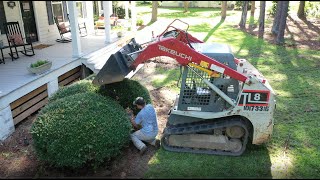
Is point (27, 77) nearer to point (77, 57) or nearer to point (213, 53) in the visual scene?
point (77, 57)

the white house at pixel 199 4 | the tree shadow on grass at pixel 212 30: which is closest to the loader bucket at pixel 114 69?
the tree shadow on grass at pixel 212 30

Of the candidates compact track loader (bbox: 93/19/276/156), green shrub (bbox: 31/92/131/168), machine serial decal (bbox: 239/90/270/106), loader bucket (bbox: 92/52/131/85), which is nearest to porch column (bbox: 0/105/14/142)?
green shrub (bbox: 31/92/131/168)

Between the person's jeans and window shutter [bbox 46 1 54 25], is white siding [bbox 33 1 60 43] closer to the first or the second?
window shutter [bbox 46 1 54 25]

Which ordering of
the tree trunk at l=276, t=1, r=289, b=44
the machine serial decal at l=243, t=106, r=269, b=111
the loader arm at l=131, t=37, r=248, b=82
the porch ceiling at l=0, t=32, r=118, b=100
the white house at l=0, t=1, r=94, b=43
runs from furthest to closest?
the tree trunk at l=276, t=1, r=289, b=44 < the white house at l=0, t=1, r=94, b=43 < the porch ceiling at l=0, t=32, r=118, b=100 < the machine serial decal at l=243, t=106, r=269, b=111 < the loader arm at l=131, t=37, r=248, b=82

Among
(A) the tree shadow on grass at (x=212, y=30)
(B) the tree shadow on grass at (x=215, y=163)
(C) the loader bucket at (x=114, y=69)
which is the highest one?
(C) the loader bucket at (x=114, y=69)

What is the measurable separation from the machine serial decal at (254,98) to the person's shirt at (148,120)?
1.62 m

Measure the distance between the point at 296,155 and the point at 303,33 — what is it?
14.8 m

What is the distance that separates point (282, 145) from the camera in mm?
6023

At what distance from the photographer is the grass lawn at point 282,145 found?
5.12 m

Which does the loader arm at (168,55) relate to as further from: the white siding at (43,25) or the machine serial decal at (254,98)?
the white siding at (43,25)

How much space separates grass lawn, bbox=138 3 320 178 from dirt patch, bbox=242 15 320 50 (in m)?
2.87

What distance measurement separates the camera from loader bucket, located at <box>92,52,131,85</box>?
5.34 metres

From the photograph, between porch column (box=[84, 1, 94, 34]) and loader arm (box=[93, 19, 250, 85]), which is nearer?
loader arm (box=[93, 19, 250, 85])

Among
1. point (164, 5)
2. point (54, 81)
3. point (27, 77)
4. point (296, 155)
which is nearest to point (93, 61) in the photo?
point (54, 81)
